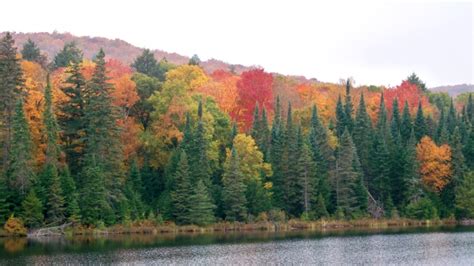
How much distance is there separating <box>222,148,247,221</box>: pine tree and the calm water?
9.71 m

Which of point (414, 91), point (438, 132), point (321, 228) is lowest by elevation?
point (321, 228)

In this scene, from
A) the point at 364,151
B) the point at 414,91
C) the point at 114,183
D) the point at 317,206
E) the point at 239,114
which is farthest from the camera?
the point at 414,91

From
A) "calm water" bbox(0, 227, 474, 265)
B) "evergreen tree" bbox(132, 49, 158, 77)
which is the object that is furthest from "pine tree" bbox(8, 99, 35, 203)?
"evergreen tree" bbox(132, 49, 158, 77)

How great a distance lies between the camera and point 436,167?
109500 millimetres

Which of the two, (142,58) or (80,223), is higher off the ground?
(142,58)

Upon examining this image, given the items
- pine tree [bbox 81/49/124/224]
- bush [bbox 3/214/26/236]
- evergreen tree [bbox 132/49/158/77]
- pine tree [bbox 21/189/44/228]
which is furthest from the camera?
evergreen tree [bbox 132/49/158/77]

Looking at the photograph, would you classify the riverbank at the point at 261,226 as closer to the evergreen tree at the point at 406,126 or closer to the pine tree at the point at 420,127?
the pine tree at the point at 420,127

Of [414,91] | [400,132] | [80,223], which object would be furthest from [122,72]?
[414,91]

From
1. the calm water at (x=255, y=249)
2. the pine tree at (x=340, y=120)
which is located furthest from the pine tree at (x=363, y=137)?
the calm water at (x=255, y=249)

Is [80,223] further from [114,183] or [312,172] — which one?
[312,172]

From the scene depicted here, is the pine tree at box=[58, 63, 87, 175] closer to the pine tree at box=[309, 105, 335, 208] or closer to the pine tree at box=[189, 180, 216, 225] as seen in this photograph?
the pine tree at box=[189, 180, 216, 225]

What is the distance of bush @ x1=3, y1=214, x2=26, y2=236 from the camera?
81.6 metres

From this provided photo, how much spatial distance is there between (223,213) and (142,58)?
51.6 meters

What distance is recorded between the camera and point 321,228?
96.4 metres
